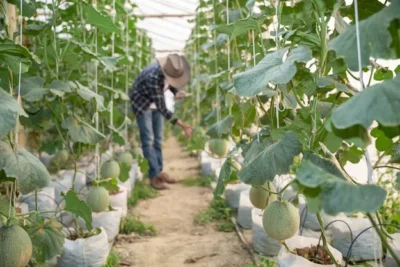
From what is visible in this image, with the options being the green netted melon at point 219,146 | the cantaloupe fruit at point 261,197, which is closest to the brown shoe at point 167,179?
the green netted melon at point 219,146

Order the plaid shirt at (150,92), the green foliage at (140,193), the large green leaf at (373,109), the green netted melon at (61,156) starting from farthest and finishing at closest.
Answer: the plaid shirt at (150,92) → the green foliage at (140,193) → the green netted melon at (61,156) → the large green leaf at (373,109)

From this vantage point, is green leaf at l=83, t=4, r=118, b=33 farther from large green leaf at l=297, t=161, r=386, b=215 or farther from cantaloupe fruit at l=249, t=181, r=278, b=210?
large green leaf at l=297, t=161, r=386, b=215

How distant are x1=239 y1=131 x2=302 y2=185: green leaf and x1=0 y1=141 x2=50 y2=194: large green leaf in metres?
0.92

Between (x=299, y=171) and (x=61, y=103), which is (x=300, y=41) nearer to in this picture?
(x=299, y=171)

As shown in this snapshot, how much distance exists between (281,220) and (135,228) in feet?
6.76

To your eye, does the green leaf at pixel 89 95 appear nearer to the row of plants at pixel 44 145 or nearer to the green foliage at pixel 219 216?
the row of plants at pixel 44 145

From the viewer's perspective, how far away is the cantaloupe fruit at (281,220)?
2.21 m

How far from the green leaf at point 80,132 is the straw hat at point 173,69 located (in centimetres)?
256

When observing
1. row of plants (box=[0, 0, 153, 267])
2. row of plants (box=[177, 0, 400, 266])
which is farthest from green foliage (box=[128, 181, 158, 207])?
row of plants (box=[177, 0, 400, 266])

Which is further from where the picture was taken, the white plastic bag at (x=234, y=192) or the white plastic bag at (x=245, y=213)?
the white plastic bag at (x=234, y=192)

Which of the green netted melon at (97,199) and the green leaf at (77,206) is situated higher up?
the green leaf at (77,206)

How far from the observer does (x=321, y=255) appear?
7.92 feet

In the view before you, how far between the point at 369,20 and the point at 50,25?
2.07m

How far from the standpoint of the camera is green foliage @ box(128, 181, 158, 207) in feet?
16.4
